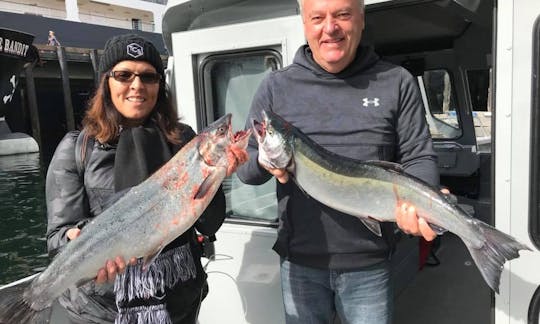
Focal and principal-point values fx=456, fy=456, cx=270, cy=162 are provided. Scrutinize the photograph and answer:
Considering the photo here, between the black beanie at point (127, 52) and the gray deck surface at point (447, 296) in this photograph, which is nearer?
the black beanie at point (127, 52)

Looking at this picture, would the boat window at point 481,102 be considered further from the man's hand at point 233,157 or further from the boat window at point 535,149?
the man's hand at point 233,157

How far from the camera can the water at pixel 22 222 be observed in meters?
8.94

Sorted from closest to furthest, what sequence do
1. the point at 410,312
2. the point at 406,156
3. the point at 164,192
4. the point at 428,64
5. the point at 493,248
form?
1. the point at 493,248
2. the point at 164,192
3. the point at 406,156
4. the point at 410,312
5. the point at 428,64

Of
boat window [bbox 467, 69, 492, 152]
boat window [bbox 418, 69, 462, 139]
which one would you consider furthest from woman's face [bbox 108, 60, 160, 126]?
boat window [bbox 467, 69, 492, 152]

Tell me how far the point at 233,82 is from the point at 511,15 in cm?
186

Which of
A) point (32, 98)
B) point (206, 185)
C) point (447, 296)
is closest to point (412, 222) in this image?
point (206, 185)

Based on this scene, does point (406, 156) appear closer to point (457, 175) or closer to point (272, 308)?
point (272, 308)

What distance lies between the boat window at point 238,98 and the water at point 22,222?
675cm

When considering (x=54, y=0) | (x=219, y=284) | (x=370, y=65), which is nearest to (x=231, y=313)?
(x=219, y=284)

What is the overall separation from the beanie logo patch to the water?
7.64m

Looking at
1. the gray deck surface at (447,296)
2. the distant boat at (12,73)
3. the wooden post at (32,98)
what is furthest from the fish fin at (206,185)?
the wooden post at (32,98)

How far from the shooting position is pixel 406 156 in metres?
2.28

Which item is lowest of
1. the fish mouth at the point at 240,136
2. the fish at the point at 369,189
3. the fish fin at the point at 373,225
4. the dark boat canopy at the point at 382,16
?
the fish fin at the point at 373,225

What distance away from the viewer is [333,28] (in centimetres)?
219
